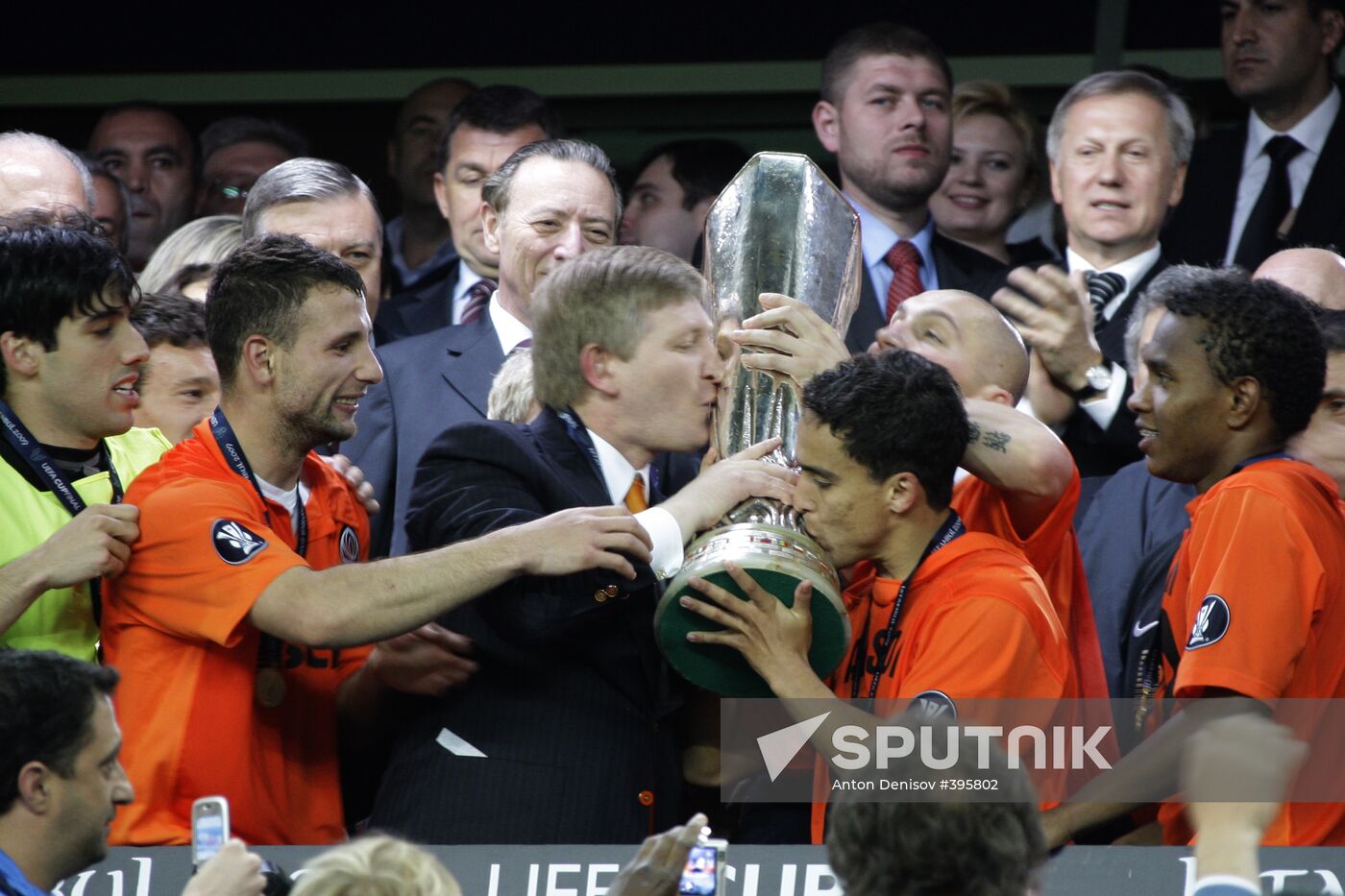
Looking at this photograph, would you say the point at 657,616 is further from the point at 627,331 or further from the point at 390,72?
the point at 390,72

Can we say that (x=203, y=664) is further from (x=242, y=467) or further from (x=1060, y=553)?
(x=1060, y=553)

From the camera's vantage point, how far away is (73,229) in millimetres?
4008

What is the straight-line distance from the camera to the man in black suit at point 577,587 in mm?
3646

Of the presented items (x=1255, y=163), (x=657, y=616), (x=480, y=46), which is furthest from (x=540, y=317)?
(x=480, y=46)

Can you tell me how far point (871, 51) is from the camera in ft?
20.2

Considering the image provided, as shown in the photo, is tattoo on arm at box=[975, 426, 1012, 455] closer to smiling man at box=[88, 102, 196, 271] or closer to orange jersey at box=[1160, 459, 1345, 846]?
orange jersey at box=[1160, 459, 1345, 846]

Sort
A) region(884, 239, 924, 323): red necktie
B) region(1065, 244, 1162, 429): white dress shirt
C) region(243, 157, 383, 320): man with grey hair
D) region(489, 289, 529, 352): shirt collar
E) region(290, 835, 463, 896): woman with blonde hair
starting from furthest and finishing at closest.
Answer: region(884, 239, 924, 323): red necktie, region(243, 157, 383, 320): man with grey hair, region(489, 289, 529, 352): shirt collar, region(1065, 244, 1162, 429): white dress shirt, region(290, 835, 463, 896): woman with blonde hair

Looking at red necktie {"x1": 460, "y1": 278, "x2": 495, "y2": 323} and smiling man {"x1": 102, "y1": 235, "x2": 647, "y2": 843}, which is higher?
red necktie {"x1": 460, "y1": 278, "x2": 495, "y2": 323}

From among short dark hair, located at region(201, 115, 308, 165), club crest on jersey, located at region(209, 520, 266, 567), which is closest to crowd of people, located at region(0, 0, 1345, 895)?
club crest on jersey, located at region(209, 520, 266, 567)

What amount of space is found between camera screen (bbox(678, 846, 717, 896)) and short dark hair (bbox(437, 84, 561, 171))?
3.40 metres

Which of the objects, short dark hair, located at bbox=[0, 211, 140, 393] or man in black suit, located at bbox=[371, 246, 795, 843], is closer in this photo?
man in black suit, located at bbox=[371, 246, 795, 843]

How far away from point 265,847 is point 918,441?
147cm

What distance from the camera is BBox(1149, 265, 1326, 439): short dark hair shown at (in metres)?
3.99

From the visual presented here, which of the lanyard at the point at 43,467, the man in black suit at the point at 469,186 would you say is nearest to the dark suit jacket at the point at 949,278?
the man in black suit at the point at 469,186
